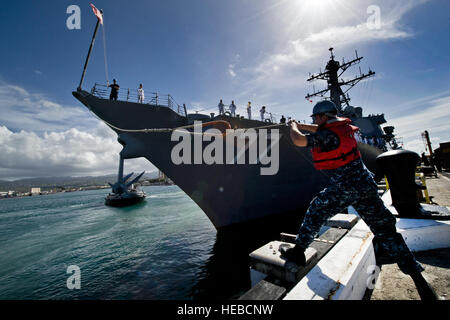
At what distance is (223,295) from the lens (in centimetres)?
424

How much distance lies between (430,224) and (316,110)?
93.3 inches

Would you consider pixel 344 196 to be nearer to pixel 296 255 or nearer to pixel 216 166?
pixel 296 255

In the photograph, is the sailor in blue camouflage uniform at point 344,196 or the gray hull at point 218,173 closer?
the sailor in blue camouflage uniform at point 344,196

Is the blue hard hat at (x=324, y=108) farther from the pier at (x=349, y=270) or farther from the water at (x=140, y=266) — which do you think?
the water at (x=140, y=266)

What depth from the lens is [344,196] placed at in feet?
5.77

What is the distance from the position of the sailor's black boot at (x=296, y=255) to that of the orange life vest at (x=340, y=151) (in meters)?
0.88

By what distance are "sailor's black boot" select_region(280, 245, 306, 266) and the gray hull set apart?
16.3 ft

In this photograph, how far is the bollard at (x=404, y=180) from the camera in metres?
2.85

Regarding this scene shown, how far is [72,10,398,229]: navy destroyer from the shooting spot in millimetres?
5871

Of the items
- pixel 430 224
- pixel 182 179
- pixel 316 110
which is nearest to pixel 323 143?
pixel 316 110

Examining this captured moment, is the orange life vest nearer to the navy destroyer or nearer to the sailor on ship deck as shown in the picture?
the navy destroyer

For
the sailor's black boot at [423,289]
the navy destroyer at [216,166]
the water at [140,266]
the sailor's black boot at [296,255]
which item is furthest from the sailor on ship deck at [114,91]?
the sailor's black boot at [423,289]

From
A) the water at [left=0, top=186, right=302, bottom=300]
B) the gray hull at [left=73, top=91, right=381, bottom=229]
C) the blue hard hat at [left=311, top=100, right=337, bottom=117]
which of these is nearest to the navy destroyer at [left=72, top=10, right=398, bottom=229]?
the gray hull at [left=73, top=91, right=381, bottom=229]

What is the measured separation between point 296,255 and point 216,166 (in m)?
5.23
